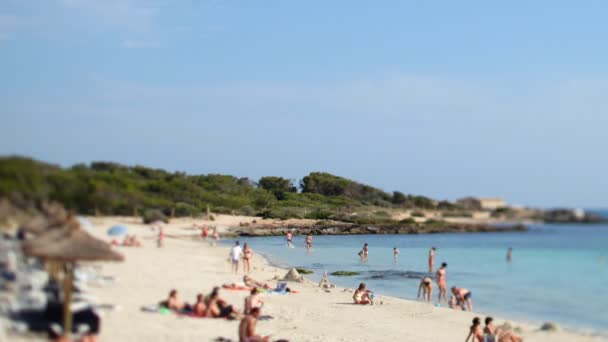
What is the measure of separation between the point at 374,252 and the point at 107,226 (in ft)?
32.9

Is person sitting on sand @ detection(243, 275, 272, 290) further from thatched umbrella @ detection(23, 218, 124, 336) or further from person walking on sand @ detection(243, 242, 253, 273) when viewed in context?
thatched umbrella @ detection(23, 218, 124, 336)

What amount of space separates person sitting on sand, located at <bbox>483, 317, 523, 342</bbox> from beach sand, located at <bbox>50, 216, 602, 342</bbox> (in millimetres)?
1501

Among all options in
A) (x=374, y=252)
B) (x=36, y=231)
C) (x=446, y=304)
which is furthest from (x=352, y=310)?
(x=36, y=231)

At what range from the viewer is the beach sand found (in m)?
10.1

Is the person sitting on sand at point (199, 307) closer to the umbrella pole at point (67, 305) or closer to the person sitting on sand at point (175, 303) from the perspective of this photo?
the person sitting on sand at point (175, 303)

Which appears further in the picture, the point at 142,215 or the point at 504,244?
the point at 504,244

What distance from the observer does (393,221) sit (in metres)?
20.2

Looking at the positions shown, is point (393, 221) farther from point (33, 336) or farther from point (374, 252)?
point (33, 336)

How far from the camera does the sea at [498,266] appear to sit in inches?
733

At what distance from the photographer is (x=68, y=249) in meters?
9.08

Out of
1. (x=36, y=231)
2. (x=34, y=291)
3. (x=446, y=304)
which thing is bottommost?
(x=446, y=304)

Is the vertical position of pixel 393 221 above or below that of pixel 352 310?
above

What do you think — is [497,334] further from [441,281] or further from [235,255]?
[235,255]

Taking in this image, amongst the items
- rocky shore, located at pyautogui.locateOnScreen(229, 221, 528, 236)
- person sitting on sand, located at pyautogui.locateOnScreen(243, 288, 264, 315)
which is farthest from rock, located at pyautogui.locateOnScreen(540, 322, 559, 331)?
person sitting on sand, located at pyautogui.locateOnScreen(243, 288, 264, 315)
